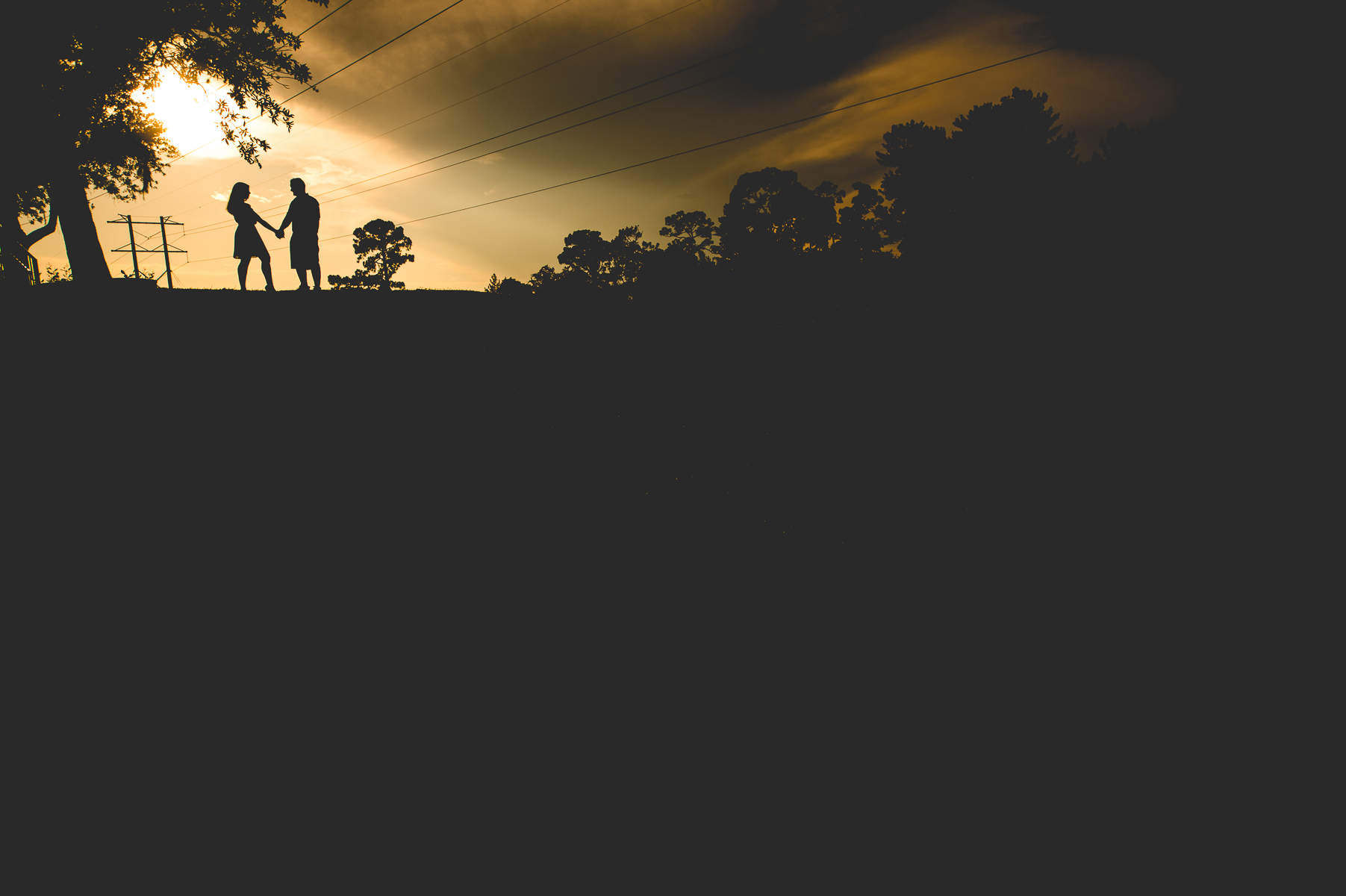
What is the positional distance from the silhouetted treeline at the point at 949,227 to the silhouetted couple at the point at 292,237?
13.5 feet

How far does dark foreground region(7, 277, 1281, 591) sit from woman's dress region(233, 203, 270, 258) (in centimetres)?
363

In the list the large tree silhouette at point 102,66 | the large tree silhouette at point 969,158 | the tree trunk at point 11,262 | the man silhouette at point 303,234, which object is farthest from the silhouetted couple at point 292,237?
the large tree silhouette at point 969,158

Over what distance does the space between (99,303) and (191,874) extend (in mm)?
9349

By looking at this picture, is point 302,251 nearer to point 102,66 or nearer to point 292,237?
point 292,237

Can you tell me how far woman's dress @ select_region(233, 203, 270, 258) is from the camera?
10633mm

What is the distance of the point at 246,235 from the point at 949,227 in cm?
1366

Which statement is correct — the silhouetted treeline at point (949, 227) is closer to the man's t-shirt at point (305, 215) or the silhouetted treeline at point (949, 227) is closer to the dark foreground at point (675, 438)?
the dark foreground at point (675, 438)

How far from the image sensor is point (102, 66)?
1504 centimetres

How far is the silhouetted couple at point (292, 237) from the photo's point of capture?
10531mm

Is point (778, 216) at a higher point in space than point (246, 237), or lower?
higher

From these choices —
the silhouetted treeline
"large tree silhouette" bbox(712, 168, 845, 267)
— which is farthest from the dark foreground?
"large tree silhouette" bbox(712, 168, 845, 267)

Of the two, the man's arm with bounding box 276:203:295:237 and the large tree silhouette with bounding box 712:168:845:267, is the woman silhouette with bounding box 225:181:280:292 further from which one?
the large tree silhouette with bounding box 712:168:845:267

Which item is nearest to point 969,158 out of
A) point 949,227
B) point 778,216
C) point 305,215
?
point 778,216

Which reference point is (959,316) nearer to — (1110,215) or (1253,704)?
(1110,215)
